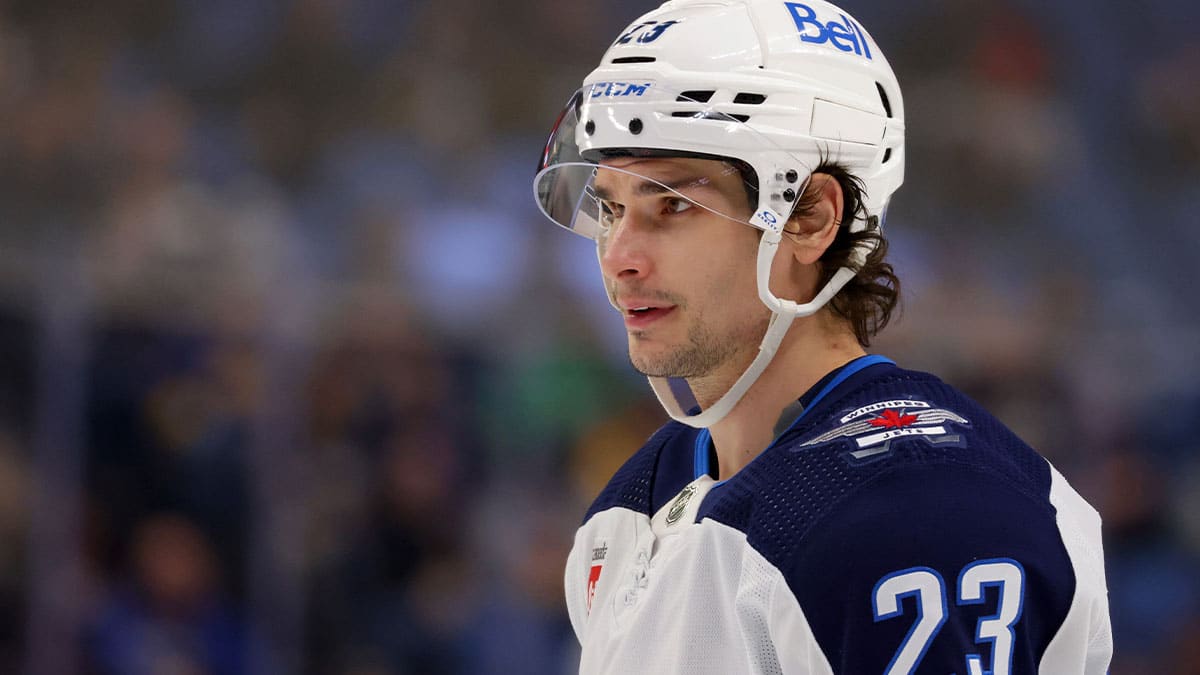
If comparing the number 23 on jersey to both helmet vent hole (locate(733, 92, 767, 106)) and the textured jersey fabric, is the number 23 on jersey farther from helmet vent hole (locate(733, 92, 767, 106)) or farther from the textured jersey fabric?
helmet vent hole (locate(733, 92, 767, 106))

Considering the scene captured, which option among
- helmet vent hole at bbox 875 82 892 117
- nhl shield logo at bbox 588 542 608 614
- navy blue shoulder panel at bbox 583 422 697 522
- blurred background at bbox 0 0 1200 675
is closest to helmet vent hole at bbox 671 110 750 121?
helmet vent hole at bbox 875 82 892 117

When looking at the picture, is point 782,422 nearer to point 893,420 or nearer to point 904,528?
point 893,420

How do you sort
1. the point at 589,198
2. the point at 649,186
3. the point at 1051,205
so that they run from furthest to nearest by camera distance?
the point at 1051,205 < the point at 589,198 < the point at 649,186

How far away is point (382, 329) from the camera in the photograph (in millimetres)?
4449

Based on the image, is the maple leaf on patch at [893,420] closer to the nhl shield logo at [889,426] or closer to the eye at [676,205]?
the nhl shield logo at [889,426]

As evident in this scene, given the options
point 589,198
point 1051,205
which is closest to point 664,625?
point 589,198

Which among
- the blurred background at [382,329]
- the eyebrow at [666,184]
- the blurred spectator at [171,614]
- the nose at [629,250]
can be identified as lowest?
the blurred spectator at [171,614]

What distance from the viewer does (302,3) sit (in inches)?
228

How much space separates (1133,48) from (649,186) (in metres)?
6.23

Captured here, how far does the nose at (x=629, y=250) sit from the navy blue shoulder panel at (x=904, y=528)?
339 millimetres

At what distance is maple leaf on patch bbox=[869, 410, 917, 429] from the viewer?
5.22 feet

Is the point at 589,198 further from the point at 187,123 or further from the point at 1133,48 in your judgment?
the point at 1133,48

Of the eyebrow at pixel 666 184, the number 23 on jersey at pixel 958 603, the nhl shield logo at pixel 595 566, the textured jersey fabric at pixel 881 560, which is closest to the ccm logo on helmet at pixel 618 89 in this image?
the eyebrow at pixel 666 184

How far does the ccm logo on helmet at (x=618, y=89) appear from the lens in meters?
1.84
